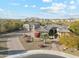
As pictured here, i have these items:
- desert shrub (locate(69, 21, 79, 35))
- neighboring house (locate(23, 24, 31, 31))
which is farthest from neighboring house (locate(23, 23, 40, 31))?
desert shrub (locate(69, 21, 79, 35))

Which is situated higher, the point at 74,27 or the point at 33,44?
the point at 74,27

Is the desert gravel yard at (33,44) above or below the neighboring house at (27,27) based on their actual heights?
below

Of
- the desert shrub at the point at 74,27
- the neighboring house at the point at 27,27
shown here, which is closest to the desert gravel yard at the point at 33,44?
the neighboring house at the point at 27,27

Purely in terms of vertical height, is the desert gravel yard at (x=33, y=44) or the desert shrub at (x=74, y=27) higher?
the desert shrub at (x=74, y=27)

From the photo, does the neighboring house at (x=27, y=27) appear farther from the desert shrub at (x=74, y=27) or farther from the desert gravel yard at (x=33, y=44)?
the desert shrub at (x=74, y=27)

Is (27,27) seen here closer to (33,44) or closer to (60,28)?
(33,44)

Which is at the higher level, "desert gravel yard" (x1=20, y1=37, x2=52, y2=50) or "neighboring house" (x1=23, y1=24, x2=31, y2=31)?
"neighboring house" (x1=23, y1=24, x2=31, y2=31)

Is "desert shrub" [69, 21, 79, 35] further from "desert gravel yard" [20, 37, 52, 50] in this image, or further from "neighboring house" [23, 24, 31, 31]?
"neighboring house" [23, 24, 31, 31]

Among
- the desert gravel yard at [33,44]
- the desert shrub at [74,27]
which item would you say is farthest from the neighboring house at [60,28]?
the desert gravel yard at [33,44]

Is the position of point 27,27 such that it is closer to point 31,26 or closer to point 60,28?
point 31,26

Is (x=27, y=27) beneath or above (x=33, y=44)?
above

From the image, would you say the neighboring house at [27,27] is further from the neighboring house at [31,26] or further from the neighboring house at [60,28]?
the neighboring house at [60,28]

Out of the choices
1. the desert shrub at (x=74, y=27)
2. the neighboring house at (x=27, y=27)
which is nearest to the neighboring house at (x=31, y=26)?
the neighboring house at (x=27, y=27)

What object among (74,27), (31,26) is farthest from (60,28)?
(31,26)
